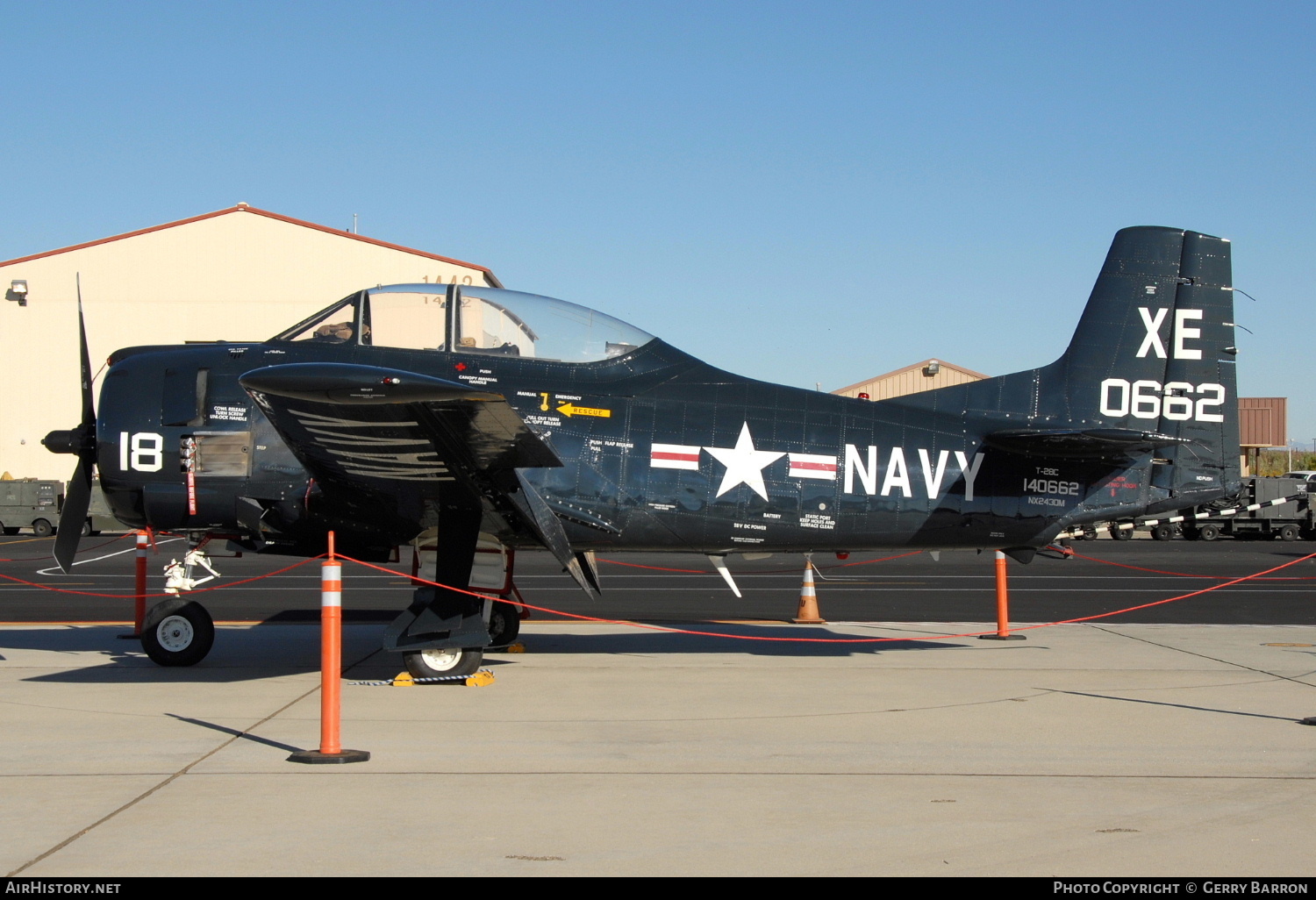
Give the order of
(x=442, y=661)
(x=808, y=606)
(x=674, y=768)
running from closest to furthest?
(x=674, y=768)
(x=442, y=661)
(x=808, y=606)

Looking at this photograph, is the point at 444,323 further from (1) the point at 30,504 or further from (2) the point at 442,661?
(1) the point at 30,504

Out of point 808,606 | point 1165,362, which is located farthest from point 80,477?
point 1165,362

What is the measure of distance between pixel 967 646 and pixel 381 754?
6879 millimetres

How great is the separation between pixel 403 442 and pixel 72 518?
3.79 m

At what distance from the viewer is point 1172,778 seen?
18.9 ft

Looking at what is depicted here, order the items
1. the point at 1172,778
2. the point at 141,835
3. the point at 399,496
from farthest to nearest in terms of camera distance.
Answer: the point at 399,496 < the point at 1172,778 < the point at 141,835

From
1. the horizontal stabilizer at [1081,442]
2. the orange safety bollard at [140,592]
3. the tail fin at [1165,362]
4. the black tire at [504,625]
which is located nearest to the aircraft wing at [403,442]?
the black tire at [504,625]

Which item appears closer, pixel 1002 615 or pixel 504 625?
pixel 504 625

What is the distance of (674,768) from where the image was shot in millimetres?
5961

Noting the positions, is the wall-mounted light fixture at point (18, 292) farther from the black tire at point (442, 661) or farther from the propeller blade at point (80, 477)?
the black tire at point (442, 661)

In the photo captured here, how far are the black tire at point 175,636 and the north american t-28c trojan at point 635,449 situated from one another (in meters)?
0.02

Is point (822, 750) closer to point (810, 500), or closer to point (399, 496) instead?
point (810, 500)

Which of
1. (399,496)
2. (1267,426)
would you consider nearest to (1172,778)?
(399,496)

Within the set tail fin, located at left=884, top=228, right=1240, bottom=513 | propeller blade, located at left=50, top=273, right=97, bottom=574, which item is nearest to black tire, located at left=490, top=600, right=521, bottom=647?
propeller blade, located at left=50, top=273, right=97, bottom=574
